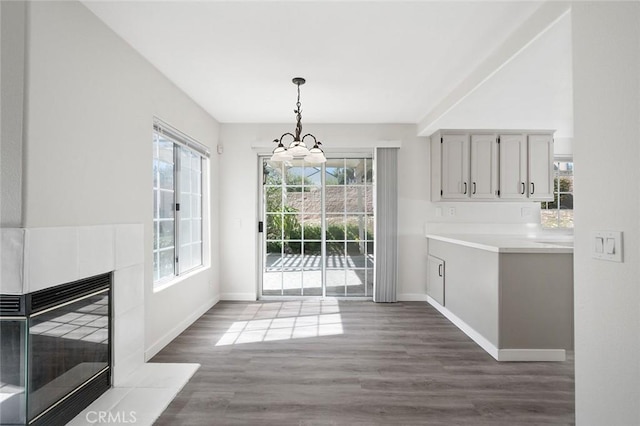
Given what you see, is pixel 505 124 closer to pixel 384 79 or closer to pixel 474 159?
pixel 474 159

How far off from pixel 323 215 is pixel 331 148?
948 millimetres

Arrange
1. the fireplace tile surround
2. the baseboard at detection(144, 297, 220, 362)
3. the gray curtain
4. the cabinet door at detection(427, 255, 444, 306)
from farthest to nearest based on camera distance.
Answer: the gray curtain < the cabinet door at detection(427, 255, 444, 306) < the baseboard at detection(144, 297, 220, 362) < the fireplace tile surround

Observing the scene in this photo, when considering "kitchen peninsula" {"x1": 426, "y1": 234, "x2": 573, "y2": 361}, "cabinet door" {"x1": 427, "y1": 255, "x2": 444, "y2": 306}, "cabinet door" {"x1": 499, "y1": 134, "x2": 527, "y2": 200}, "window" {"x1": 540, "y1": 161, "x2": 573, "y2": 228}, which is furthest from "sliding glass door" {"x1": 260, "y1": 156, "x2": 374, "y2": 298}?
"window" {"x1": 540, "y1": 161, "x2": 573, "y2": 228}

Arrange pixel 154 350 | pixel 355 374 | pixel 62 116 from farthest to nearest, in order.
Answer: pixel 154 350
pixel 355 374
pixel 62 116

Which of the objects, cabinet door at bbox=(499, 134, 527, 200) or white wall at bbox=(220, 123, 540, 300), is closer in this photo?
cabinet door at bbox=(499, 134, 527, 200)

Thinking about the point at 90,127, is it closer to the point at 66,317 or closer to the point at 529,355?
the point at 66,317

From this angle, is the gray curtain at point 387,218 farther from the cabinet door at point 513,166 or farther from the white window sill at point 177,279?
the white window sill at point 177,279

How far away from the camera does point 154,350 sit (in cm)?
300

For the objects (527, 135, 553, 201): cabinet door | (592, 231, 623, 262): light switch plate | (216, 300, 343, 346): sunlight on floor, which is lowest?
(216, 300, 343, 346): sunlight on floor

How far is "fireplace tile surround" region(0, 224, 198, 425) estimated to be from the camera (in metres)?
1.70

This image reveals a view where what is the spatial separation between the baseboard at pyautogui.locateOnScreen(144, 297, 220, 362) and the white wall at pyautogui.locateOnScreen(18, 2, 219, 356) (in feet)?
0.06

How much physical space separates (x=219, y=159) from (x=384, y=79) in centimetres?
260

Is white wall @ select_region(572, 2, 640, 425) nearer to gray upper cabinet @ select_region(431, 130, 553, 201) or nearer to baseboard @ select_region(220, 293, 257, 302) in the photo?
gray upper cabinet @ select_region(431, 130, 553, 201)

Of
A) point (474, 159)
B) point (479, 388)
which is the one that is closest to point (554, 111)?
point (474, 159)
